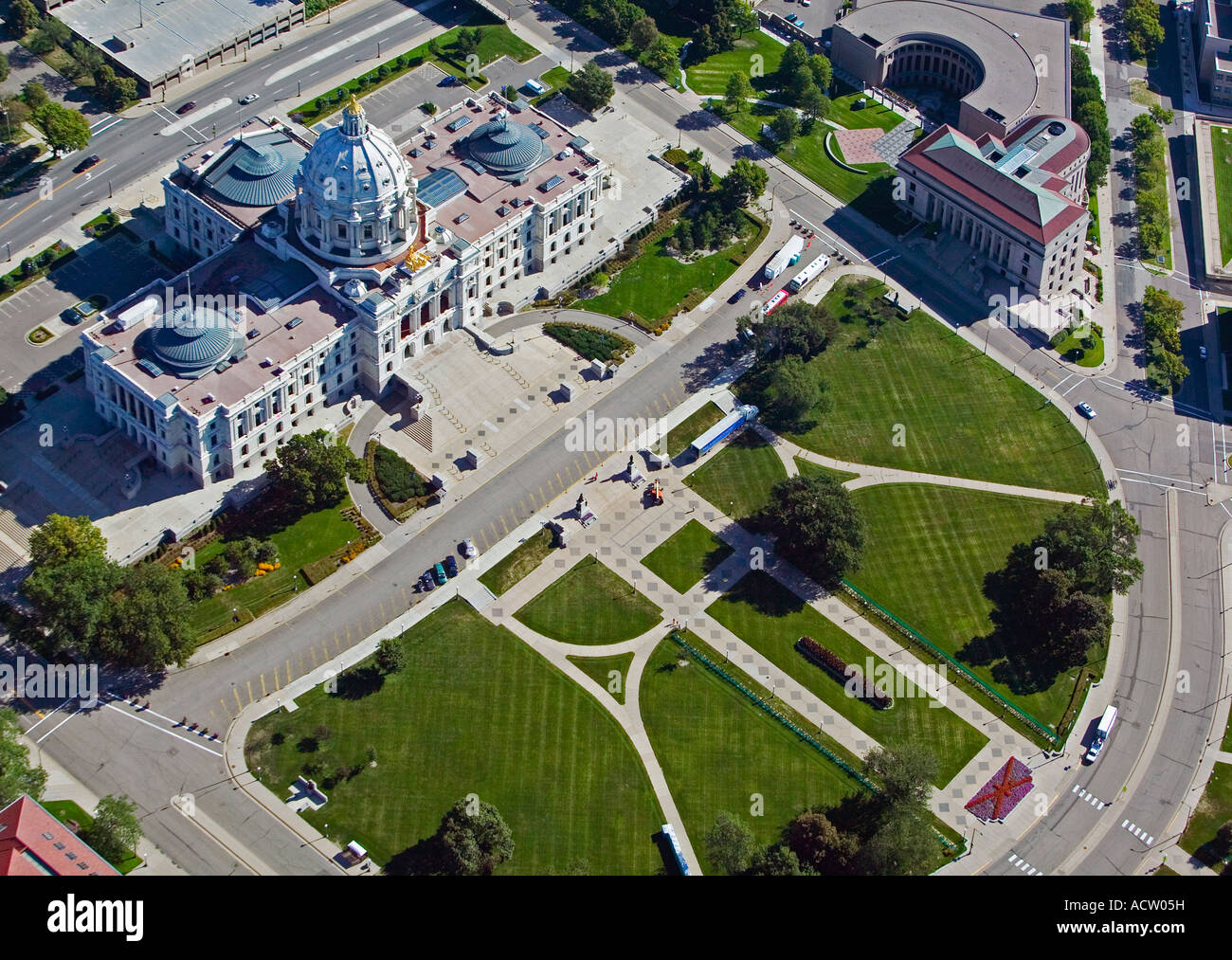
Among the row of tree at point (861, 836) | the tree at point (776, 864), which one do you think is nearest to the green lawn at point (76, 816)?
the row of tree at point (861, 836)

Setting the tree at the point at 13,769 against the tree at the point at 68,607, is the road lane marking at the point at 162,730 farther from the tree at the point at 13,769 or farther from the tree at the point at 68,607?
the tree at the point at 13,769

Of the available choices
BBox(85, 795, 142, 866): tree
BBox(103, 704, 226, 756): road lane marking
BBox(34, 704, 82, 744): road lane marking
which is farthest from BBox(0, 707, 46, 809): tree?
BBox(103, 704, 226, 756): road lane marking

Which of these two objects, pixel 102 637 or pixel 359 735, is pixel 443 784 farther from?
pixel 102 637

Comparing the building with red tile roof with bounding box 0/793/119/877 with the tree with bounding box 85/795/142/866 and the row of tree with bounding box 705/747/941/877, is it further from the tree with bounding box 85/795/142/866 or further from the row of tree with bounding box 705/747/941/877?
the row of tree with bounding box 705/747/941/877

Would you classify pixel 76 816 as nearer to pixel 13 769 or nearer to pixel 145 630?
pixel 13 769

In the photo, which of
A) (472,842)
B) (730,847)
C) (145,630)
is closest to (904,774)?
(730,847)

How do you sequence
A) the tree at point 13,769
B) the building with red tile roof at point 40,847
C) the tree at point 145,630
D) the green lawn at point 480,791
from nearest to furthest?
the building with red tile roof at point 40,847, the tree at point 13,769, the green lawn at point 480,791, the tree at point 145,630
